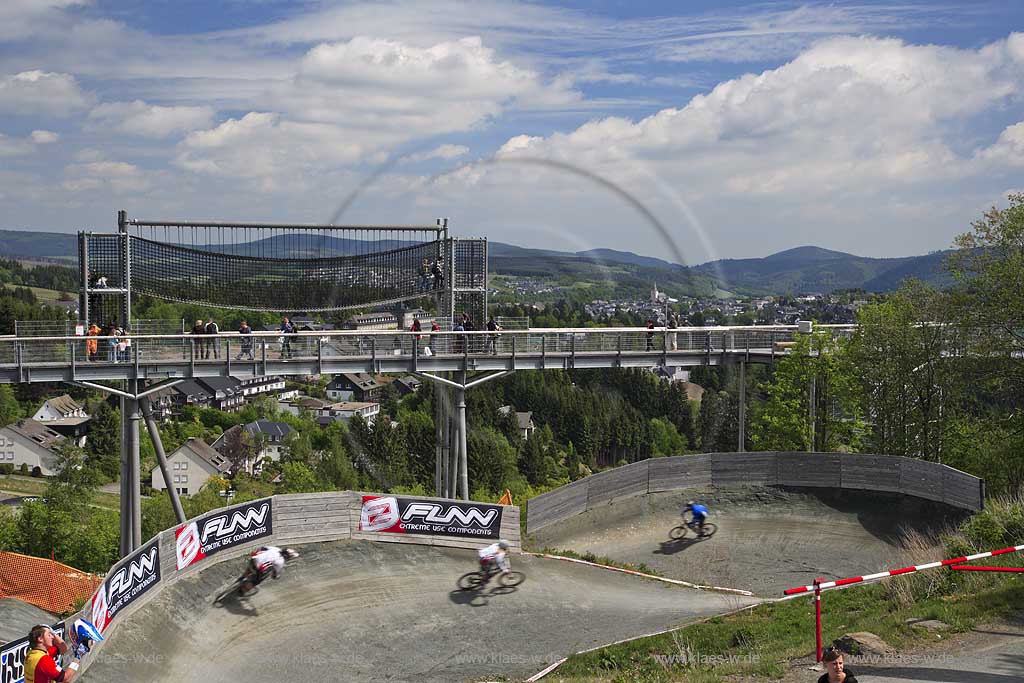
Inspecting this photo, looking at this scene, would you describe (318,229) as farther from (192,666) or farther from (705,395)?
(705,395)

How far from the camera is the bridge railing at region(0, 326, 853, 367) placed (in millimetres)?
26703

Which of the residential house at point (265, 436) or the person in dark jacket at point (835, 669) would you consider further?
the residential house at point (265, 436)

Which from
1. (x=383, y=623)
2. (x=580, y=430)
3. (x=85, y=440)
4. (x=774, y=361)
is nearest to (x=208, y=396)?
(x=85, y=440)

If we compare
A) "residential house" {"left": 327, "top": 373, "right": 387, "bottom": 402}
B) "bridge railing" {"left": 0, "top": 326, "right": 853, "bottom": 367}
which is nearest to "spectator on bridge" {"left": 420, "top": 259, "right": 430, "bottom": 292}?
"bridge railing" {"left": 0, "top": 326, "right": 853, "bottom": 367}

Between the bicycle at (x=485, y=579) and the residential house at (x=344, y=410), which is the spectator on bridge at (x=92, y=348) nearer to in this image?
the bicycle at (x=485, y=579)

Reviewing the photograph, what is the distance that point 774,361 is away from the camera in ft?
139

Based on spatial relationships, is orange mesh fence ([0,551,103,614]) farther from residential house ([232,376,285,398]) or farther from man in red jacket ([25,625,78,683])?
residential house ([232,376,285,398])

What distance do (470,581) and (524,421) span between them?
284 ft

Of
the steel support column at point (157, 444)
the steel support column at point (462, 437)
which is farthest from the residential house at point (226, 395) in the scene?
the steel support column at point (157, 444)

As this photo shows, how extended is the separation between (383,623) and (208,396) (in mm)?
165980

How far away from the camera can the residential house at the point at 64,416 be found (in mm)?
165250

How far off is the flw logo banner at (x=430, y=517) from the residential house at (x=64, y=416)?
5976 inches

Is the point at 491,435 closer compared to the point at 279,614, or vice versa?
the point at 279,614

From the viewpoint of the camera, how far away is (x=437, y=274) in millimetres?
32906
